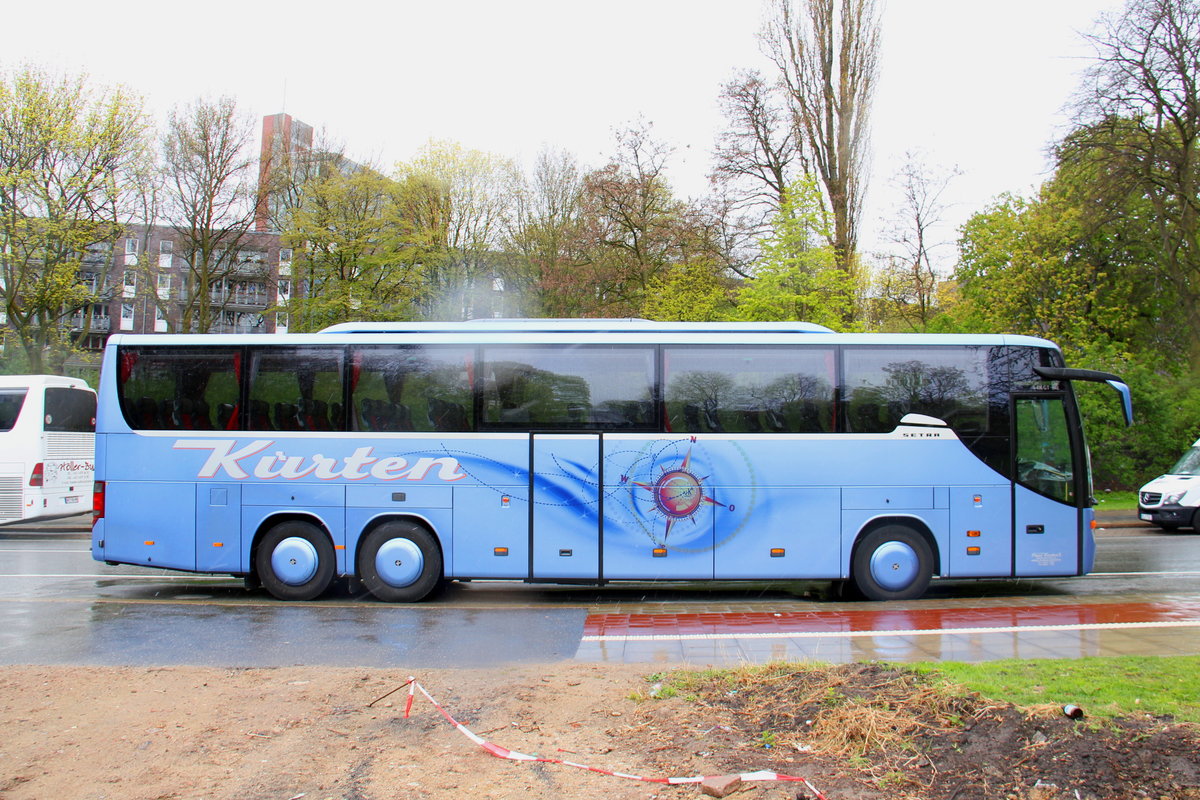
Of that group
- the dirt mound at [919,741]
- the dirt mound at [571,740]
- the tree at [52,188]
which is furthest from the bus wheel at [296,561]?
the tree at [52,188]

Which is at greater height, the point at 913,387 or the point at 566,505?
the point at 913,387

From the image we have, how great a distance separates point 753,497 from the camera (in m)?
10.2

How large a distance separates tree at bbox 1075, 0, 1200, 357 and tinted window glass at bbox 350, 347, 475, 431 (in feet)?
77.7

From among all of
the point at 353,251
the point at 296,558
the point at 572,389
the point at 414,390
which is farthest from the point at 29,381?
the point at 353,251

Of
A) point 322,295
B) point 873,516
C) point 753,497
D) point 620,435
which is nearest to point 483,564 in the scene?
point 620,435

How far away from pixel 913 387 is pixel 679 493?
10.8ft

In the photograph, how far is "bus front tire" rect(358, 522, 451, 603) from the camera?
10398 mm

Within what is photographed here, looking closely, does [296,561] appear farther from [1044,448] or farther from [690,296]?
[690,296]

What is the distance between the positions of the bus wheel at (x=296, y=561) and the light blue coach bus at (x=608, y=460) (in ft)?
0.09

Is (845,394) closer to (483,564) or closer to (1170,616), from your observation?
(1170,616)

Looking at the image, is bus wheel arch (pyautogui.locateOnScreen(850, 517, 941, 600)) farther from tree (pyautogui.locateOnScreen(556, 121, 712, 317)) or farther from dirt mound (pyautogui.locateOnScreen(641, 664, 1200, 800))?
tree (pyautogui.locateOnScreen(556, 121, 712, 317))

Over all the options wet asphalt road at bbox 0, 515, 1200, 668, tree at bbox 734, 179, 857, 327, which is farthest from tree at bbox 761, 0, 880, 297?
wet asphalt road at bbox 0, 515, 1200, 668

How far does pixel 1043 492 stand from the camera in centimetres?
1038

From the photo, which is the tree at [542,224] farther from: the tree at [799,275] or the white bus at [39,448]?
the white bus at [39,448]
